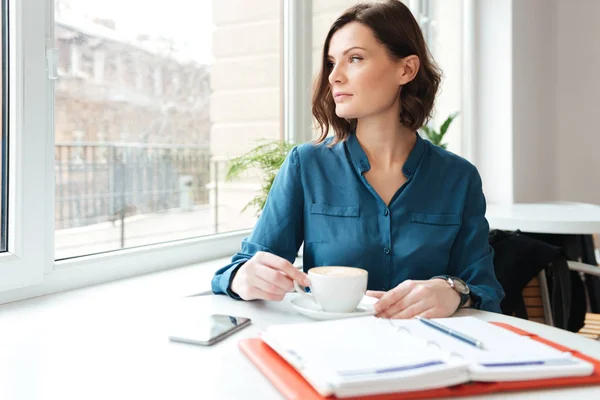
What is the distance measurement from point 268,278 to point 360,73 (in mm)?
546

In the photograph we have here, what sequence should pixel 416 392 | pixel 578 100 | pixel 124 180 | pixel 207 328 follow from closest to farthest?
pixel 416 392 < pixel 207 328 < pixel 124 180 < pixel 578 100

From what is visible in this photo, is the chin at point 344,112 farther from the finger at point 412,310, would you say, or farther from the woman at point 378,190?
the finger at point 412,310

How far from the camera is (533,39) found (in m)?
3.61

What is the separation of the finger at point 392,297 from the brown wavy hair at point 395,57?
54 centimetres

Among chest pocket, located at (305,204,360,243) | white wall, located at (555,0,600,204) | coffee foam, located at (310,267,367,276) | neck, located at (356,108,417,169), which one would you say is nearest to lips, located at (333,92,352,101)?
neck, located at (356,108,417,169)

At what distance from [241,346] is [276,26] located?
1.65 meters

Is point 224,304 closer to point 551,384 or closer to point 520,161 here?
point 551,384

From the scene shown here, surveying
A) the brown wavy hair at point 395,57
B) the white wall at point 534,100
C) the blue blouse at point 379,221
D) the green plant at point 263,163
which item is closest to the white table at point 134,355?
the blue blouse at point 379,221

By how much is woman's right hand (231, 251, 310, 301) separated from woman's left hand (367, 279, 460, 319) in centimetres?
13

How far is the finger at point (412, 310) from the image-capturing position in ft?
2.96

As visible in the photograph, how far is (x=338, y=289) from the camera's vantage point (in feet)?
2.86

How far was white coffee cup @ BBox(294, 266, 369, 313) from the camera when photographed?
871 millimetres

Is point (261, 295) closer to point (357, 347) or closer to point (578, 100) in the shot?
point (357, 347)

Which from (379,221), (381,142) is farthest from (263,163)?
(379,221)
